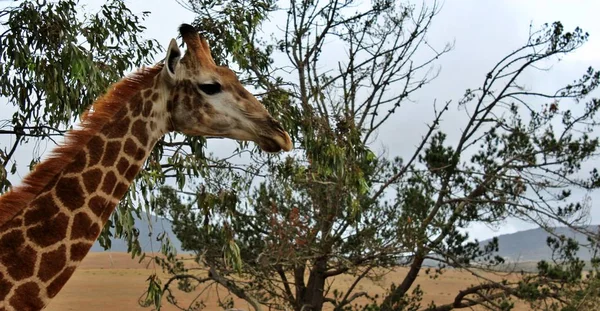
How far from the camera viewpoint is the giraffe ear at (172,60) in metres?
3.84

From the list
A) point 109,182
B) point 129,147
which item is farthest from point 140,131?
point 109,182

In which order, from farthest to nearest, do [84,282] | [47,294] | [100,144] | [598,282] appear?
1. [84,282]
2. [598,282]
3. [100,144]
4. [47,294]

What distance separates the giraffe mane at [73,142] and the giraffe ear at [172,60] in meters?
0.17

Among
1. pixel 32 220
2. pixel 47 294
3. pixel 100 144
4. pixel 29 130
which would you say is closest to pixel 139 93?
pixel 100 144

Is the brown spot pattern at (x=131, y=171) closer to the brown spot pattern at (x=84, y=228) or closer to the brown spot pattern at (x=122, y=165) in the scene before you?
A: the brown spot pattern at (x=122, y=165)

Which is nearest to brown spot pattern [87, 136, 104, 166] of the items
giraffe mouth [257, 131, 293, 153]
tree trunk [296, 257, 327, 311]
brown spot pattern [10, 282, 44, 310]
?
brown spot pattern [10, 282, 44, 310]

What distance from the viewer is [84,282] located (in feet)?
133

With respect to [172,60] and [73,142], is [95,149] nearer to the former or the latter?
[73,142]

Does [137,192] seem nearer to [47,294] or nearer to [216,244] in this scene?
[47,294]

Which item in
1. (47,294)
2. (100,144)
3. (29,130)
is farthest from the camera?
(29,130)

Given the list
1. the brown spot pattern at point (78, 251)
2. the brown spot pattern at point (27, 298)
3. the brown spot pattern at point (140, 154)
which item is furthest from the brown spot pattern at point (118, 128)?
the brown spot pattern at point (27, 298)

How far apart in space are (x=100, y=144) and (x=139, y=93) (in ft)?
1.17

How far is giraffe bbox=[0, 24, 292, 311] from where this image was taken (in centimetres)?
349

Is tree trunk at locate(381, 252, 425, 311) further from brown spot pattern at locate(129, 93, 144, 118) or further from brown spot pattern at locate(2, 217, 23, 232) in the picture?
brown spot pattern at locate(2, 217, 23, 232)
